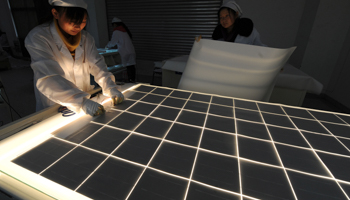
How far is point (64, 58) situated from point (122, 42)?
334 centimetres

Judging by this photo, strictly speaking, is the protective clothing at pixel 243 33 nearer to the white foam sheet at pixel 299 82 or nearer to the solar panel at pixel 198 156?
the white foam sheet at pixel 299 82

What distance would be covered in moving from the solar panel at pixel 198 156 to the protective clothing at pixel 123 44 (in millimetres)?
3967

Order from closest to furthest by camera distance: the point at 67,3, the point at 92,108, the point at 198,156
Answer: the point at 198,156 → the point at 92,108 → the point at 67,3

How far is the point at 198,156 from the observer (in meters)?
0.71

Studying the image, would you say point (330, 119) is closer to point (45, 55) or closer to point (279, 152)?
point (279, 152)

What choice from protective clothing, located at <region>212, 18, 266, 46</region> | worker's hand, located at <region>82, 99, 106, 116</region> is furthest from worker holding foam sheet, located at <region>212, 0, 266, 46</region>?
worker's hand, located at <region>82, 99, 106, 116</region>

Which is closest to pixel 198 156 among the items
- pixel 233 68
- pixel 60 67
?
pixel 233 68

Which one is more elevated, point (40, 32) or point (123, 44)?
point (40, 32)

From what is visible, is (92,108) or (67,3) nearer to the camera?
(92,108)

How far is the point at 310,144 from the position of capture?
0.84 metres

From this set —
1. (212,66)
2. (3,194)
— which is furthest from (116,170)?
(212,66)

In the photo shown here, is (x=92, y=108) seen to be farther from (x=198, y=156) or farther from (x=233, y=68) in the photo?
(x=233, y=68)

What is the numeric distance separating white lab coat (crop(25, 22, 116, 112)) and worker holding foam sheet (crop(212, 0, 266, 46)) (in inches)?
67.2

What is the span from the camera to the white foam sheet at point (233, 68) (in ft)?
5.02
